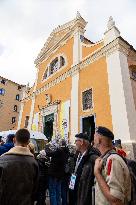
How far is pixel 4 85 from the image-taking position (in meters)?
36.2

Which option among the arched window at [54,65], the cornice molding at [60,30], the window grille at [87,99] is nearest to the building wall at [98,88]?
the window grille at [87,99]

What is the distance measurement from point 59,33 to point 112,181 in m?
18.6

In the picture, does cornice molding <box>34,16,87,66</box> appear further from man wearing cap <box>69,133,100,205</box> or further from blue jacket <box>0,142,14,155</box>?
man wearing cap <box>69,133,100,205</box>

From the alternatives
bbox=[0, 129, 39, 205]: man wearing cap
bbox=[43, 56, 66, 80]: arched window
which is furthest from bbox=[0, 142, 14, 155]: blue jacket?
bbox=[43, 56, 66, 80]: arched window

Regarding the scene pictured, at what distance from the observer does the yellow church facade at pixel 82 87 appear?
11219 mm

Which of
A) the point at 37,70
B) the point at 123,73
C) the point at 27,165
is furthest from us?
the point at 37,70

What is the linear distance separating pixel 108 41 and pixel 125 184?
38.2ft

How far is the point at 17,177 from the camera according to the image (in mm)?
2680

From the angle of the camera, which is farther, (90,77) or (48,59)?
(48,59)

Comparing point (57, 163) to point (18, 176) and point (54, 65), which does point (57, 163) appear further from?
point (54, 65)

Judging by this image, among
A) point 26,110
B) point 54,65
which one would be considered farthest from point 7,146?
point 26,110

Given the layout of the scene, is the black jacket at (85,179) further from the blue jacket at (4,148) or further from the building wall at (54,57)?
the building wall at (54,57)

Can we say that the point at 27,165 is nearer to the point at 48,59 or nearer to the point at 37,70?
the point at 48,59

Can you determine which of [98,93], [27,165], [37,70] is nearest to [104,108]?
[98,93]
